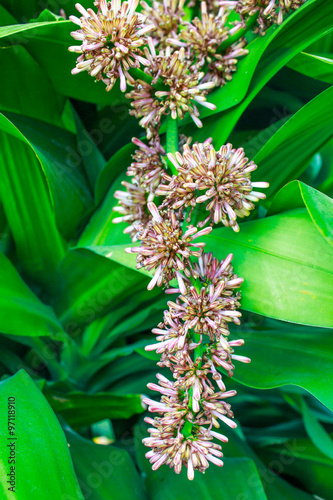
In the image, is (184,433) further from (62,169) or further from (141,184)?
(62,169)

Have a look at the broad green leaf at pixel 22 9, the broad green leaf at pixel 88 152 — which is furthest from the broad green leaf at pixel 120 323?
the broad green leaf at pixel 22 9

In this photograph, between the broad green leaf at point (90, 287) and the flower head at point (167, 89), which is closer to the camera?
the flower head at point (167, 89)

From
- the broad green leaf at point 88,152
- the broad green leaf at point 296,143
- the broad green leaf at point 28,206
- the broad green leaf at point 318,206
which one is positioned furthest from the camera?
the broad green leaf at point 88,152

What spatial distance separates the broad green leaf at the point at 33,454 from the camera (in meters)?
0.47

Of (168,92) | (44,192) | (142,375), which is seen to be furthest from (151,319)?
(168,92)

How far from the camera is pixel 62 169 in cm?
70

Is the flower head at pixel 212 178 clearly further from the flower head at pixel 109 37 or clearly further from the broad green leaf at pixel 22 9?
the broad green leaf at pixel 22 9

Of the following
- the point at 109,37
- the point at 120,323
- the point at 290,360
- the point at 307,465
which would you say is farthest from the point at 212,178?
the point at 307,465

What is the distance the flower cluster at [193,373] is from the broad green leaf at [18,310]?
0.24 meters

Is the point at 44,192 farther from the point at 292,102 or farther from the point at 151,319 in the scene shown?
the point at 292,102

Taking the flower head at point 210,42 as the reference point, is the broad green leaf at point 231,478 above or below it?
below

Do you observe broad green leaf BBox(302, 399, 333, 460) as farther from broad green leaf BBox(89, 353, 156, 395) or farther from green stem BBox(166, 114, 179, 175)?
green stem BBox(166, 114, 179, 175)

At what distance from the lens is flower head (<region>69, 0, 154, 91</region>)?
460 millimetres

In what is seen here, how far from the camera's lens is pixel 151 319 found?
0.74 metres
